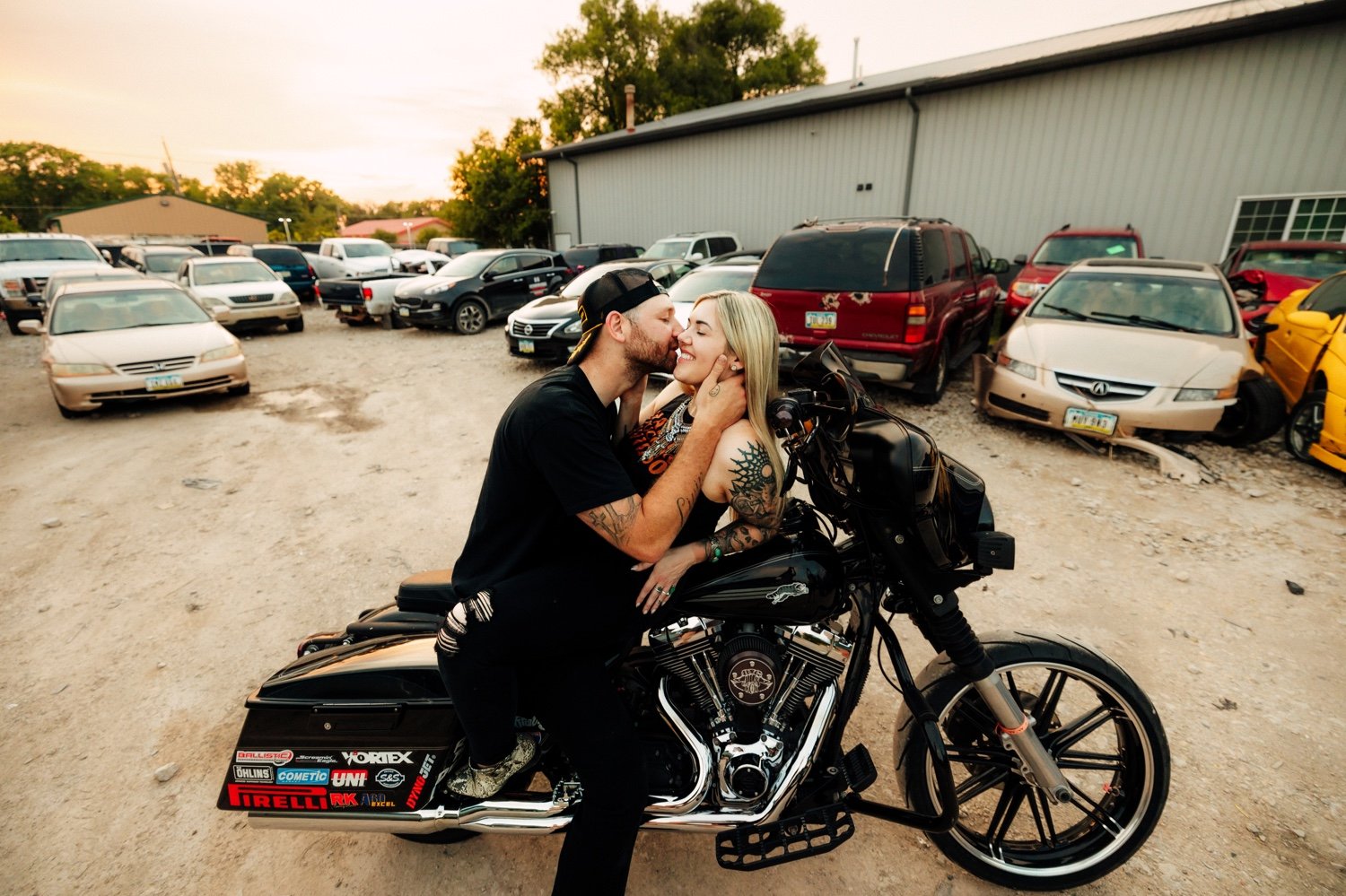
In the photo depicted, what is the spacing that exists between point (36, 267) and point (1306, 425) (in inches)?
794

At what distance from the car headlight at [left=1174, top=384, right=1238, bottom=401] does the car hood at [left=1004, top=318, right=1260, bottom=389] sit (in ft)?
0.18

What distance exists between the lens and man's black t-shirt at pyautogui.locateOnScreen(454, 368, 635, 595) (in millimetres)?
1548

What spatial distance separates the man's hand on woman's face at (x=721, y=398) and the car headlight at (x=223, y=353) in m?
8.02

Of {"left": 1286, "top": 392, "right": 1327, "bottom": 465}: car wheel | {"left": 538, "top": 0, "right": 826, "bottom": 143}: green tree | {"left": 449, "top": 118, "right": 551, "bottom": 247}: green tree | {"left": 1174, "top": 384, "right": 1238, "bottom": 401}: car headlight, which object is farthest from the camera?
{"left": 538, "top": 0, "right": 826, "bottom": 143}: green tree

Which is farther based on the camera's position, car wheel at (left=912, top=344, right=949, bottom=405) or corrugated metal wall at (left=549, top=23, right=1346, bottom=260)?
corrugated metal wall at (left=549, top=23, right=1346, bottom=260)

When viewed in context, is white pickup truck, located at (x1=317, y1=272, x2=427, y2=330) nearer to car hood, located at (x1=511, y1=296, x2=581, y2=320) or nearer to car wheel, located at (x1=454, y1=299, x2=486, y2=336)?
car wheel, located at (x1=454, y1=299, x2=486, y2=336)

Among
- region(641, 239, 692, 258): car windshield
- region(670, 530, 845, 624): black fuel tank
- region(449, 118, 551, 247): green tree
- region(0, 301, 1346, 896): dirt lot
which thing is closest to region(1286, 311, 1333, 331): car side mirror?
region(0, 301, 1346, 896): dirt lot

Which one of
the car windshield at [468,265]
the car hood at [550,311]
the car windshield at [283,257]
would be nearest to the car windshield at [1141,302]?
the car hood at [550,311]

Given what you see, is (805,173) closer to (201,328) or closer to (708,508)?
(201,328)

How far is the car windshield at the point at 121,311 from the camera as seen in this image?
287 inches

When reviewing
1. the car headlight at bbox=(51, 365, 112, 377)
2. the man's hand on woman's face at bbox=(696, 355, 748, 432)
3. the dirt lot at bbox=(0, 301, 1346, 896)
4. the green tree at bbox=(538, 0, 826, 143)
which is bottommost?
the dirt lot at bbox=(0, 301, 1346, 896)

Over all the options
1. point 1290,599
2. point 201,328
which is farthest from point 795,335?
point 201,328

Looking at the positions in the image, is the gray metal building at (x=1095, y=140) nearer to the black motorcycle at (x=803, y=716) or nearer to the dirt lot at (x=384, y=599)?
the dirt lot at (x=384, y=599)

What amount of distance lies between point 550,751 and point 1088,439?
5822 millimetres
